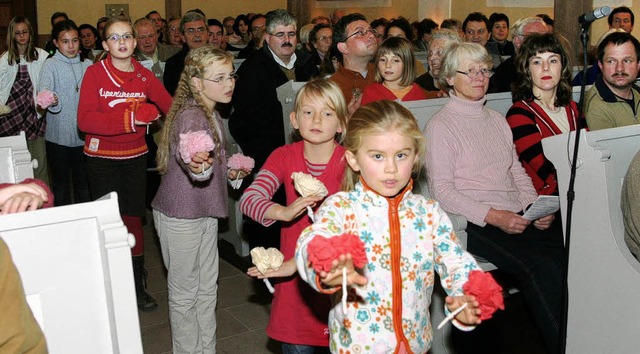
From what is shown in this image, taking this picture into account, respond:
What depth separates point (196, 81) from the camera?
3.73 metres

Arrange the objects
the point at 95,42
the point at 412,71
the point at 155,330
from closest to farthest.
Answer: the point at 155,330, the point at 412,71, the point at 95,42

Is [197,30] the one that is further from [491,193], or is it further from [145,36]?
[491,193]

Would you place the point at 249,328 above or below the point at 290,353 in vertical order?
below

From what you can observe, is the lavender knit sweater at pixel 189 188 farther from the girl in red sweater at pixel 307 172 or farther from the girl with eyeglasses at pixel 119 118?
the girl with eyeglasses at pixel 119 118

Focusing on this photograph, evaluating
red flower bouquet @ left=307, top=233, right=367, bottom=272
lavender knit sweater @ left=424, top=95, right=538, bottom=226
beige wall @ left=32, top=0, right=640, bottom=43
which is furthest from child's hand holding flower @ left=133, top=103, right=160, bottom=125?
beige wall @ left=32, top=0, right=640, bottom=43

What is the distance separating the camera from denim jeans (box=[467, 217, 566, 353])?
11.9ft

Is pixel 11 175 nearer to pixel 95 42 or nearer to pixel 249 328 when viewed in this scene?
pixel 249 328

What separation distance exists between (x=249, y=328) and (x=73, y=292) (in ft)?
7.74

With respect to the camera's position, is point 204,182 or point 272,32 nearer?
point 204,182

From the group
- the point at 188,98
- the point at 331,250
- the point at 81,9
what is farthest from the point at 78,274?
the point at 81,9

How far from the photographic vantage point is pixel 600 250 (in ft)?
11.3

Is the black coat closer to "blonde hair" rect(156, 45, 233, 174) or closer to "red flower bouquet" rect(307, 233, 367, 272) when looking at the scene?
"blonde hair" rect(156, 45, 233, 174)

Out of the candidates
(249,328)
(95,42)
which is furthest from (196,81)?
(95,42)

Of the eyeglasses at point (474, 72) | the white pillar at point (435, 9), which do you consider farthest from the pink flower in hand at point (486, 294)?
the white pillar at point (435, 9)
